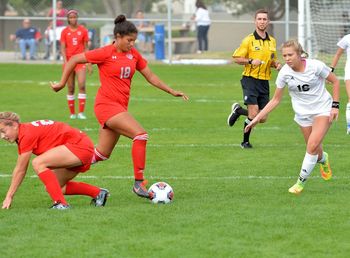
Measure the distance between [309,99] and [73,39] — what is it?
9.99 metres

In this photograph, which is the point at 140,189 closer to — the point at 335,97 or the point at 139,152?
the point at 139,152

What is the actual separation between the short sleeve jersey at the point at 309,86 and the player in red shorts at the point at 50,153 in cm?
250

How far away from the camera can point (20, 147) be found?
33.0 feet

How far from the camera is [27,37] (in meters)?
35.0

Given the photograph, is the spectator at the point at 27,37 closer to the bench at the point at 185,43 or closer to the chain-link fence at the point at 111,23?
the chain-link fence at the point at 111,23

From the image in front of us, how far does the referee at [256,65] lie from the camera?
51.1 feet

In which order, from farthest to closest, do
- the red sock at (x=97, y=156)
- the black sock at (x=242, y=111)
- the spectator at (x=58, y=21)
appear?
the spectator at (x=58, y=21), the black sock at (x=242, y=111), the red sock at (x=97, y=156)

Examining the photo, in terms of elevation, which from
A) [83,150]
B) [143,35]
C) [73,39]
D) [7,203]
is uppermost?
[73,39]

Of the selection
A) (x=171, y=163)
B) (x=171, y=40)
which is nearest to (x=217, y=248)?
(x=171, y=163)

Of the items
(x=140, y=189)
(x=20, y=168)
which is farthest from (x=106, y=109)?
(x=20, y=168)

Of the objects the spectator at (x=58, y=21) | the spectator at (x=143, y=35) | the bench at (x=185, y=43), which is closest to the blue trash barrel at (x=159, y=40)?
the spectator at (x=143, y=35)

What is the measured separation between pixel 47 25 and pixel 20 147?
2559 centimetres

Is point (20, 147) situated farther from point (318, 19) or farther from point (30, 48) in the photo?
point (30, 48)

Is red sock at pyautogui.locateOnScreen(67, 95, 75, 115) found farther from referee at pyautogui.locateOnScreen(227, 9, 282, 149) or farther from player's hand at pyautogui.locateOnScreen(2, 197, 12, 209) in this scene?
player's hand at pyautogui.locateOnScreen(2, 197, 12, 209)
